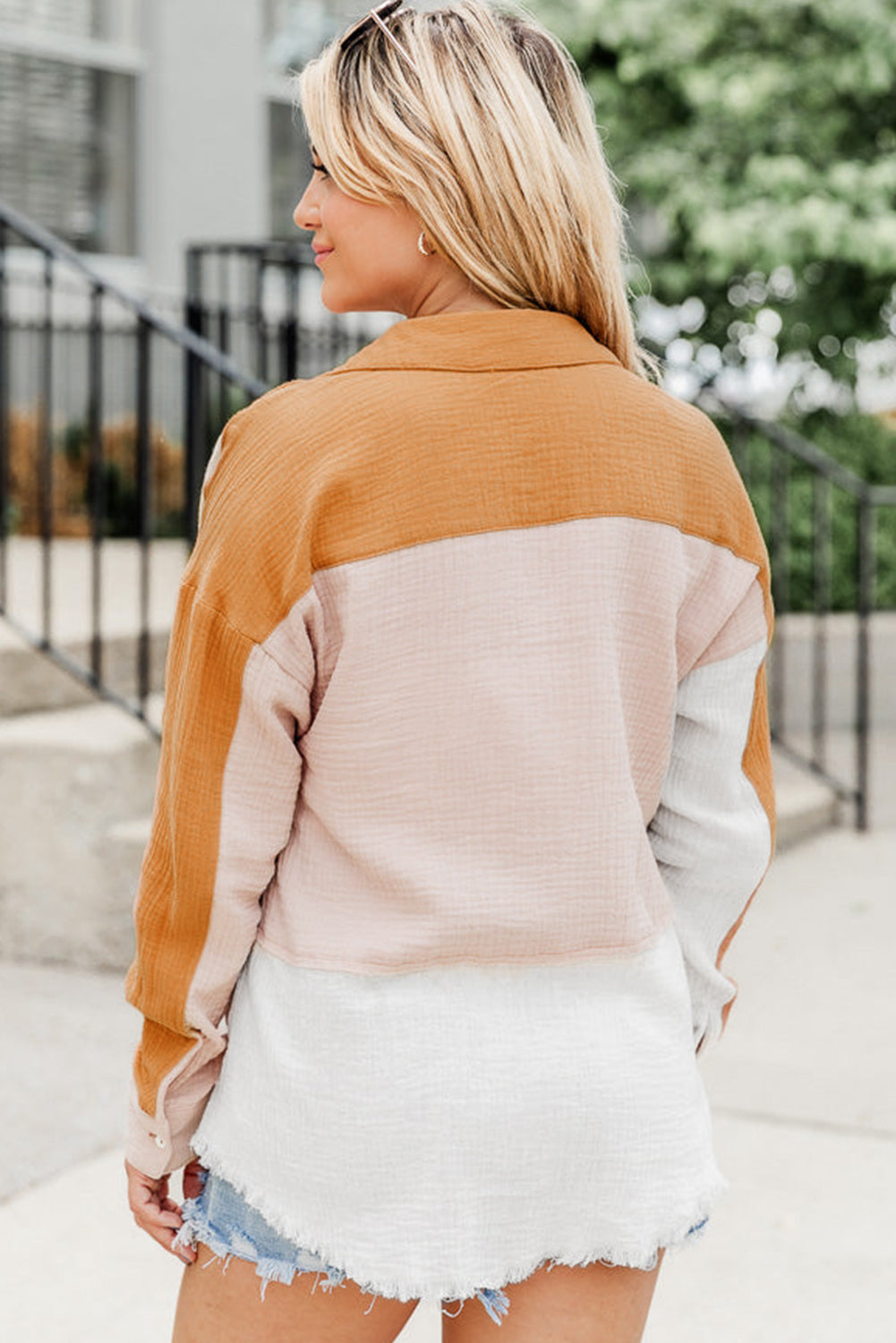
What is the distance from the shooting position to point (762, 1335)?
290 centimetres

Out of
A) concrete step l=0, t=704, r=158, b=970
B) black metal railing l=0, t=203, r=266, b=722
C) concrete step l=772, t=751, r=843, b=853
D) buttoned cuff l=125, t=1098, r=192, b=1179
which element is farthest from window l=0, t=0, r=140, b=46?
buttoned cuff l=125, t=1098, r=192, b=1179

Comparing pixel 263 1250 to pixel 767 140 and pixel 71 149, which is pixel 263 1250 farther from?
pixel 71 149

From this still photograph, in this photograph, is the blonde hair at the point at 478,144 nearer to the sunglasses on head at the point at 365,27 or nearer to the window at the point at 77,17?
the sunglasses on head at the point at 365,27

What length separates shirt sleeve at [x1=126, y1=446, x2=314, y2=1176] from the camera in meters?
1.41

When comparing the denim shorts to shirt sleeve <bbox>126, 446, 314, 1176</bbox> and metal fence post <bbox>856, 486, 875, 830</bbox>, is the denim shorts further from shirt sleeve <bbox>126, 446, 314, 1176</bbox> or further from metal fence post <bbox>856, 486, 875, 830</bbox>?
metal fence post <bbox>856, 486, 875, 830</bbox>

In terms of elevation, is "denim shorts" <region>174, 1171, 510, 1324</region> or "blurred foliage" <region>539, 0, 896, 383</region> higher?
"blurred foliage" <region>539, 0, 896, 383</region>

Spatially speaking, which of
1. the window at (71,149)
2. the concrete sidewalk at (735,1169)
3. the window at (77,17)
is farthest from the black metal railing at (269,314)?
the concrete sidewalk at (735,1169)

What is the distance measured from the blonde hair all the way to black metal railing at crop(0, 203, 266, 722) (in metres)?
3.70

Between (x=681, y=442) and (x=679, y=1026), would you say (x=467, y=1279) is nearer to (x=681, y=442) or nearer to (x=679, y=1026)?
(x=679, y=1026)

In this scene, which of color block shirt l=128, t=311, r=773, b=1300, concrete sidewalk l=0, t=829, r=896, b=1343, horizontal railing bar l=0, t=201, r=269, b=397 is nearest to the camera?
color block shirt l=128, t=311, r=773, b=1300

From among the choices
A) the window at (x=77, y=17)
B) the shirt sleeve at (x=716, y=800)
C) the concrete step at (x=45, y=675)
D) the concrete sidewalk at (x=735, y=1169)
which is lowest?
the concrete sidewalk at (x=735, y=1169)

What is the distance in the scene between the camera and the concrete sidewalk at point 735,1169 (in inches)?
117

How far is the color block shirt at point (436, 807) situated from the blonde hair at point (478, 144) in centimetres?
6

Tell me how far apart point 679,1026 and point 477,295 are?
24.6 inches
